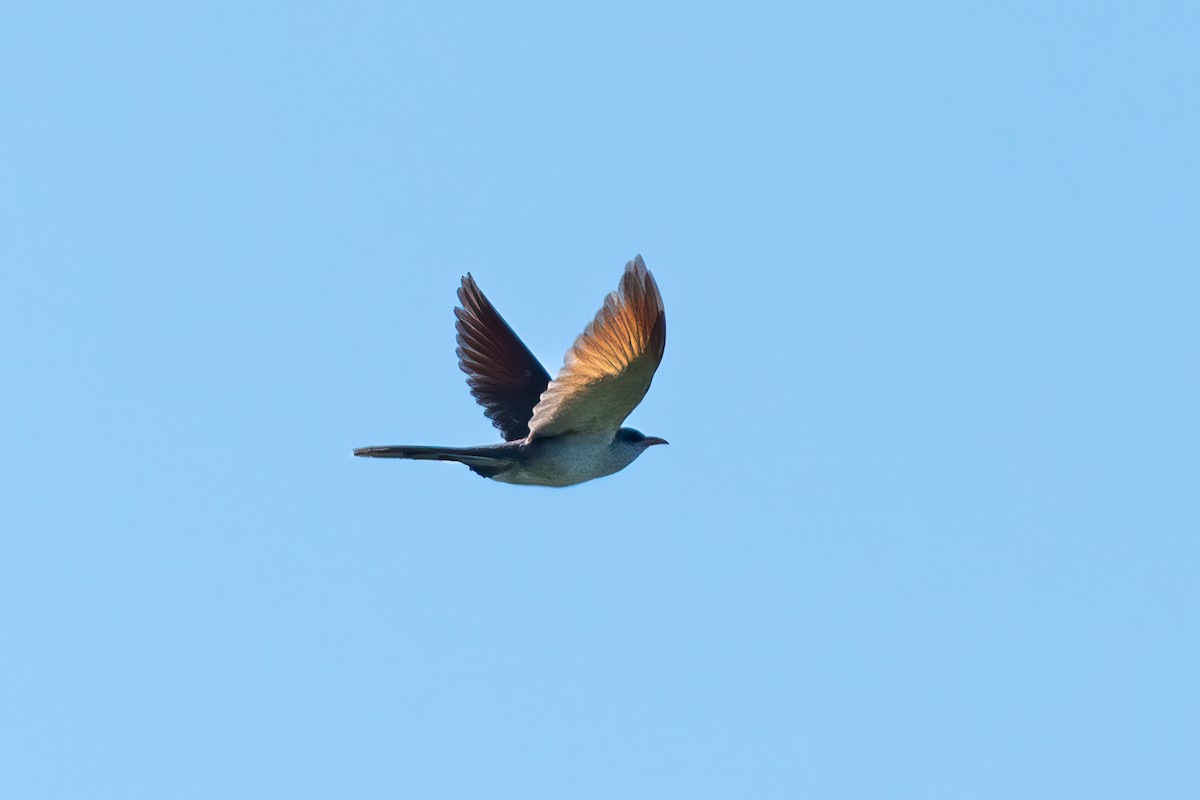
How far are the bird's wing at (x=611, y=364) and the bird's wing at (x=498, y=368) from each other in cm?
259

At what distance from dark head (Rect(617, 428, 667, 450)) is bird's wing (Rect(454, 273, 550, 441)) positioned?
6.76 ft

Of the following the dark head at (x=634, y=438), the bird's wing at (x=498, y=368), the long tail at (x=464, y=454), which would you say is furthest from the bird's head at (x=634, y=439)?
the bird's wing at (x=498, y=368)

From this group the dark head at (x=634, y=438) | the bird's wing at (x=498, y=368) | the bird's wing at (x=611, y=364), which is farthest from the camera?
the bird's wing at (x=498, y=368)

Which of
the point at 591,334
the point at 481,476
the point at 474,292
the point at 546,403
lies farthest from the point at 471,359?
the point at 591,334

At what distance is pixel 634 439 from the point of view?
14789mm

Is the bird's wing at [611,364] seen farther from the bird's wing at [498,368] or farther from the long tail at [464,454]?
the bird's wing at [498,368]

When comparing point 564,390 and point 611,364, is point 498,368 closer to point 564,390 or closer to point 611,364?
point 564,390

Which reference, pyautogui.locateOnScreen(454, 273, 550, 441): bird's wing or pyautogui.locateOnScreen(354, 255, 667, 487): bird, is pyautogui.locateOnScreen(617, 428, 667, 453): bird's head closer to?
pyautogui.locateOnScreen(354, 255, 667, 487): bird

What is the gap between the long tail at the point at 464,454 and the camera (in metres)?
13.7

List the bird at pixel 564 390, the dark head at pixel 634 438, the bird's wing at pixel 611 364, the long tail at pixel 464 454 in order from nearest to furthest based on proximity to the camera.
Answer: the bird's wing at pixel 611 364
the bird at pixel 564 390
the long tail at pixel 464 454
the dark head at pixel 634 438

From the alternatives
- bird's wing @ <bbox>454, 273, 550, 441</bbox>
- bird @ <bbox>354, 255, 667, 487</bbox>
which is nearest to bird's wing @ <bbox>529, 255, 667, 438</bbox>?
bird @ <bbox>354, 255, 667, 487</bbox>

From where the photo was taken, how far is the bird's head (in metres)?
14.7

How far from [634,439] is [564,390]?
1655 millimetres

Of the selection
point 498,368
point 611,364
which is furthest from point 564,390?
point 498,368
